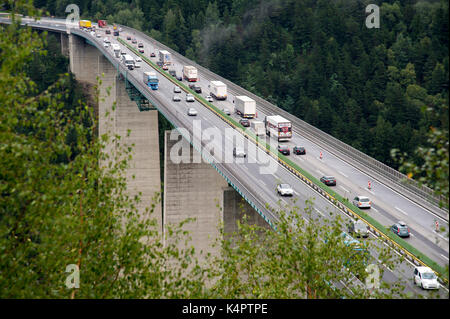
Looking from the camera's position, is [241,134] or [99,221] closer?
[99,221]

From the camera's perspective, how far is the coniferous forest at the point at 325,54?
3551 inches

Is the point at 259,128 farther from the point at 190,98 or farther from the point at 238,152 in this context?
the point at 190,98

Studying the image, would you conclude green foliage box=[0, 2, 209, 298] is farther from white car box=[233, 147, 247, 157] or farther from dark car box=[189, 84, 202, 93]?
dark car box=[189, 84, 202, 93]

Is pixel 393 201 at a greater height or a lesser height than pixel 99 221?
lesser

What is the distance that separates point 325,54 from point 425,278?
94.5m

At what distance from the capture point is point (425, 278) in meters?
27.6

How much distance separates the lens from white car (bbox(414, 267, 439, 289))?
89.4 ft

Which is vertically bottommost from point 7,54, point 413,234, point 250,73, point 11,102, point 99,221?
point 250,73

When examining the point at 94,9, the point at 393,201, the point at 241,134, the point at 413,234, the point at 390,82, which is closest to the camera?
the point at 413,234

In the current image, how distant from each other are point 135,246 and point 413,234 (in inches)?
926

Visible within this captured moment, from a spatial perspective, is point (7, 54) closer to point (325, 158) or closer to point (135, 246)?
point (135, 246)
